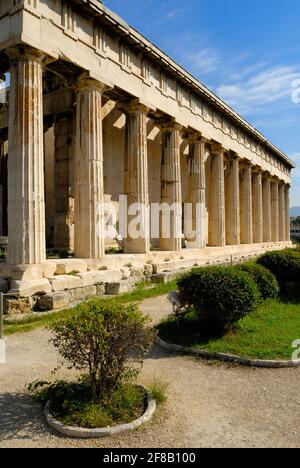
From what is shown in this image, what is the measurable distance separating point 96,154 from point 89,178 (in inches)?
32.8

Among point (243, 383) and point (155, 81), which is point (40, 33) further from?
point (243, 383)

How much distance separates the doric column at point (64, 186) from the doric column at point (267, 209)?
19.9 metres

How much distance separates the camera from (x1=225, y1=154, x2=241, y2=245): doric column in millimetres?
24578

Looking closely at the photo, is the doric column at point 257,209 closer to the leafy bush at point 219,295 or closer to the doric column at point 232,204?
the doric column at point 232,204

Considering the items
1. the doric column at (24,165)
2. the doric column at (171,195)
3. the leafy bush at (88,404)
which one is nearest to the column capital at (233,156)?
the doric column at (171,195)

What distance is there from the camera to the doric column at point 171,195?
17469 millimetres

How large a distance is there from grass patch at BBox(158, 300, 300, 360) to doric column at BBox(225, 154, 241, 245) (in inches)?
613

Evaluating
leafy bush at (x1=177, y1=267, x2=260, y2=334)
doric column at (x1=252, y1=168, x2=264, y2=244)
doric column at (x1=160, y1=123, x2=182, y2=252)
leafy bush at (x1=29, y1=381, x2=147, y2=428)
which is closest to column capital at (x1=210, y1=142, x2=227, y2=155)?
doric column at (x1=160, y1=123, x2=182, y2=252)

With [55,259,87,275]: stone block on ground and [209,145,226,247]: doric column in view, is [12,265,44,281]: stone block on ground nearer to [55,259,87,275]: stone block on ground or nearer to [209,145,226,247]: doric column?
[55,259,87,275]: stone block on ground
